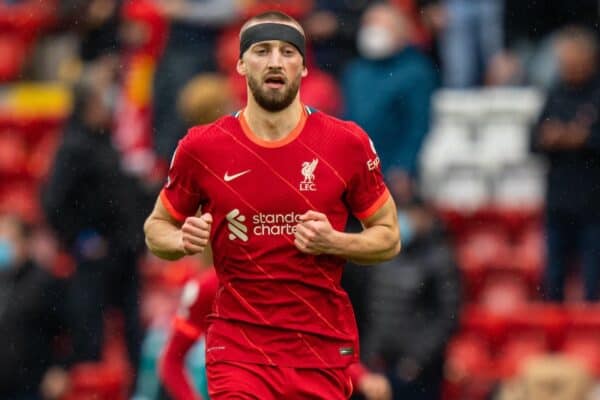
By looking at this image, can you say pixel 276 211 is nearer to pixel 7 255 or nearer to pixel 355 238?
pixel 355 238

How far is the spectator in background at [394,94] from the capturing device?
1484 cm

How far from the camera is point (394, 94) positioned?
48.9 feet

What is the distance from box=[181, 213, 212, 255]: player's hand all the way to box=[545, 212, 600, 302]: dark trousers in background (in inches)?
234

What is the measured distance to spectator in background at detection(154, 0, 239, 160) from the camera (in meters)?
16.3

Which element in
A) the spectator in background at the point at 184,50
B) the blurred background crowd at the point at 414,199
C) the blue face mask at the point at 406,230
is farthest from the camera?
the spectator in background at the point at 184,50

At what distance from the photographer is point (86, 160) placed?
49.4 ft

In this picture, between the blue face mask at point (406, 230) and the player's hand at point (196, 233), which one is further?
the blue face mask at point (406, 230)

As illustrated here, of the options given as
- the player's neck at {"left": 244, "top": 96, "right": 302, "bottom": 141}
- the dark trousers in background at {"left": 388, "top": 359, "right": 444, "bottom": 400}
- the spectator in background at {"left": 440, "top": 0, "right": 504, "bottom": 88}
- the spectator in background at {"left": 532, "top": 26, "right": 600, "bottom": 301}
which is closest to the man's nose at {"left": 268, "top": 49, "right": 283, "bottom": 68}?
the player's neck at {"left": 244, "top": 96, "right": 302, "bottom": 141}

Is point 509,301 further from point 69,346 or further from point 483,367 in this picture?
point 69,346

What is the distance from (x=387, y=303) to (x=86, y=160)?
113 inches

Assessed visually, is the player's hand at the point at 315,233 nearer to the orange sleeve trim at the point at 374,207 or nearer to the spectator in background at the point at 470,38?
the orange sleeve trim at the point at 374,207

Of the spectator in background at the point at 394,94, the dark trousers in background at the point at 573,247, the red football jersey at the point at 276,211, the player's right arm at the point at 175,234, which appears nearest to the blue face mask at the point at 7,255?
the spectator in background at the point at 394,94

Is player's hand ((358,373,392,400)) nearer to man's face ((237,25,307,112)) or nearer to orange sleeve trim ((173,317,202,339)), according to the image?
Answer: orange sleeve trim ((173,317,202,339))

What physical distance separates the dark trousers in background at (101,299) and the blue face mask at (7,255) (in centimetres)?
48
